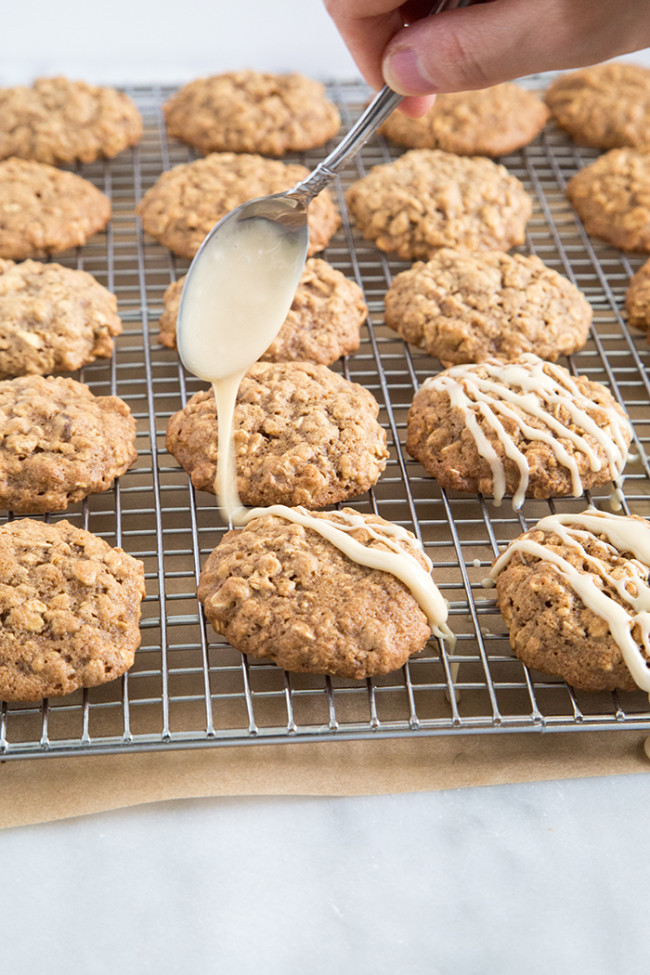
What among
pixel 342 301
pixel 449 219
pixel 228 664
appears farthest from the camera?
pixel 449 219

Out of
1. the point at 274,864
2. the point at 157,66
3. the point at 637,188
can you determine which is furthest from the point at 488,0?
the point at 157,66

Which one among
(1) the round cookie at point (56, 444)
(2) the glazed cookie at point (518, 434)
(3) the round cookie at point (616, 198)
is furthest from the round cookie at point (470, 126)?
(1) the round cookie at point (56, 444)

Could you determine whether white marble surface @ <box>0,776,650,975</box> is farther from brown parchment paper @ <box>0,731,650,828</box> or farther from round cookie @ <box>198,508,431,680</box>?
round cookie @ <box>198,508,431,680</box>

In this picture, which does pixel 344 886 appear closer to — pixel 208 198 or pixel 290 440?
pixel 290 440

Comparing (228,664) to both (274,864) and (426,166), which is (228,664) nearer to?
(274,864)

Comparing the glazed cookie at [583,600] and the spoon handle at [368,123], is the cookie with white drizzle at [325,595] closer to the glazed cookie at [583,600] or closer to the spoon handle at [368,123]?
the glazed cookie at [583,600]

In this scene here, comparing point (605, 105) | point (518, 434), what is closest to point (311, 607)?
point (518, 434)
